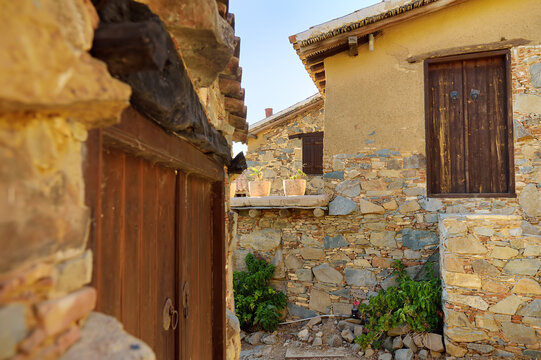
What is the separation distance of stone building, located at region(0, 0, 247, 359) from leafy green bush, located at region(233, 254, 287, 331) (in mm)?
3938

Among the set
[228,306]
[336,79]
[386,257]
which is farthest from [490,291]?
[336,79]

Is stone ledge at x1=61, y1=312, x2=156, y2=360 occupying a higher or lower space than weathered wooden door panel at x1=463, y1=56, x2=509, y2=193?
lower

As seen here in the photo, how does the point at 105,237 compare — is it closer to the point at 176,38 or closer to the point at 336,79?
the point at 176,38

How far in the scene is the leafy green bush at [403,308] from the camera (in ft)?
13.8

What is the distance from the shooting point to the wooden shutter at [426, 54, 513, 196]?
483cm

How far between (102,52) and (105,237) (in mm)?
610

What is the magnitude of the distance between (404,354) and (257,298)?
2.21 metres

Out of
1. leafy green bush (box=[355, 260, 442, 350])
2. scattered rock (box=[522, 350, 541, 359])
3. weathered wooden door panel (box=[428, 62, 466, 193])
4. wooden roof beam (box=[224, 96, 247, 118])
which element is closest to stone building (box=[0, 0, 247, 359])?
wooden roof beam (box=[224, 96, 247, 118])

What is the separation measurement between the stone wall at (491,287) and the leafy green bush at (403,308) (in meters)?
0.22

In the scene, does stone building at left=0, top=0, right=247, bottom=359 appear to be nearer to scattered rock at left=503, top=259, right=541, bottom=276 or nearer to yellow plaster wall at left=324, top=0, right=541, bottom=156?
scattered rock at left=503, top=259, right=541, bottom=276

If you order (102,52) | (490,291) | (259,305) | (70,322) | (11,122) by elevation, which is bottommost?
(259,305)

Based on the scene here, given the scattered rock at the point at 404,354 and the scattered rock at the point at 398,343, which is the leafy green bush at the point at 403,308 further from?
the scattered rock at the point at 404,354

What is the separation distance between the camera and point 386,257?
499 centimetres

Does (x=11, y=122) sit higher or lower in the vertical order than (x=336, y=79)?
lower
